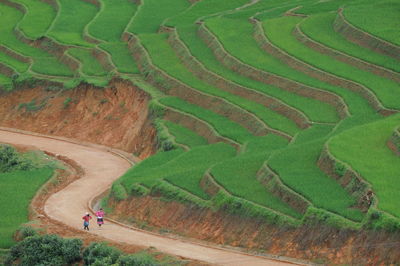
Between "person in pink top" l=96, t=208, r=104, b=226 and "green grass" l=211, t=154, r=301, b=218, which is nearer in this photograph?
"green grass" l=211, t=154, r=301, b=218

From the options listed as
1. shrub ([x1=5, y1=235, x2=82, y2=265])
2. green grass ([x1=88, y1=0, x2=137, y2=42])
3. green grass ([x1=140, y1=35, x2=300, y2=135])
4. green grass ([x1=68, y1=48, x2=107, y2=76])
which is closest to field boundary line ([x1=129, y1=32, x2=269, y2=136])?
green grass ([x1=140, y1=35, x2=300, y2=135])

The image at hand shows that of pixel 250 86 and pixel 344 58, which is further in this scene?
pixel 344 58

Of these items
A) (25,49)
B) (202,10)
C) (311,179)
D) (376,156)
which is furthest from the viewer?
(202,10)

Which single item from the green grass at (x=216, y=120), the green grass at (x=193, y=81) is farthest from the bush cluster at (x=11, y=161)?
the green grass at (x=193, y=81)

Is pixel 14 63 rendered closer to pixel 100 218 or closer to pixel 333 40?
pixel 333 40

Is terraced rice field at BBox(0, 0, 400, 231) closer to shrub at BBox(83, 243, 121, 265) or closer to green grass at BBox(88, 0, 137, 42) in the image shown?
green grass at BBox(88, 0, 137, 42)

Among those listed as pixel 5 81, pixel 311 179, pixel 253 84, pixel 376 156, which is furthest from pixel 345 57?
pixel 5 81

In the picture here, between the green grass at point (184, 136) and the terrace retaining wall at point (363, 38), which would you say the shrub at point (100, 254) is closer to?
the green grass at point (184, 136)
